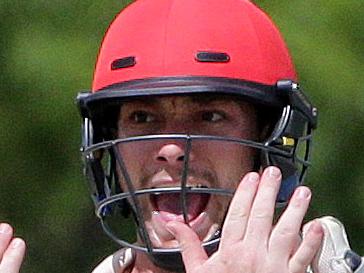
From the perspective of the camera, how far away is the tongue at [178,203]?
277cm

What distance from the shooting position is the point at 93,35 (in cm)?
353

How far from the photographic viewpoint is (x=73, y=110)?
3.53 metres

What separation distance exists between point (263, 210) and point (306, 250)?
7 centimetres

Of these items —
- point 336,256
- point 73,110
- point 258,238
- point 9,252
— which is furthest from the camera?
point 73,110

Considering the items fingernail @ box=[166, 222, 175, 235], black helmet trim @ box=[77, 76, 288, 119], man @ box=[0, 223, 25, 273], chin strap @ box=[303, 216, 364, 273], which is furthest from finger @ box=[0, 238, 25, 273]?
chin strap @ box=[303, 216, 364, 273]

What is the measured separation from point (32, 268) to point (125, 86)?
0.97 metres

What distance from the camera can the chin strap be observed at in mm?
2893

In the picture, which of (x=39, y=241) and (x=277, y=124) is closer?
(x=277, y=124)

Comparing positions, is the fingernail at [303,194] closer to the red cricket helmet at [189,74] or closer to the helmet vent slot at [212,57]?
the red cricket helmet at [189,74]

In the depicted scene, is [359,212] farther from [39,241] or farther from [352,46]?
[39,241]

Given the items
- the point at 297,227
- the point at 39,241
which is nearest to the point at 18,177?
the point at 39,241

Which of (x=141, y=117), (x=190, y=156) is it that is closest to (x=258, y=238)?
(x=190, y=156)

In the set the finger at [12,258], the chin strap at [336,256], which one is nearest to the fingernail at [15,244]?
the finger at [12,258]

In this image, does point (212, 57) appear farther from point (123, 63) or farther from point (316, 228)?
point (316, 228)
